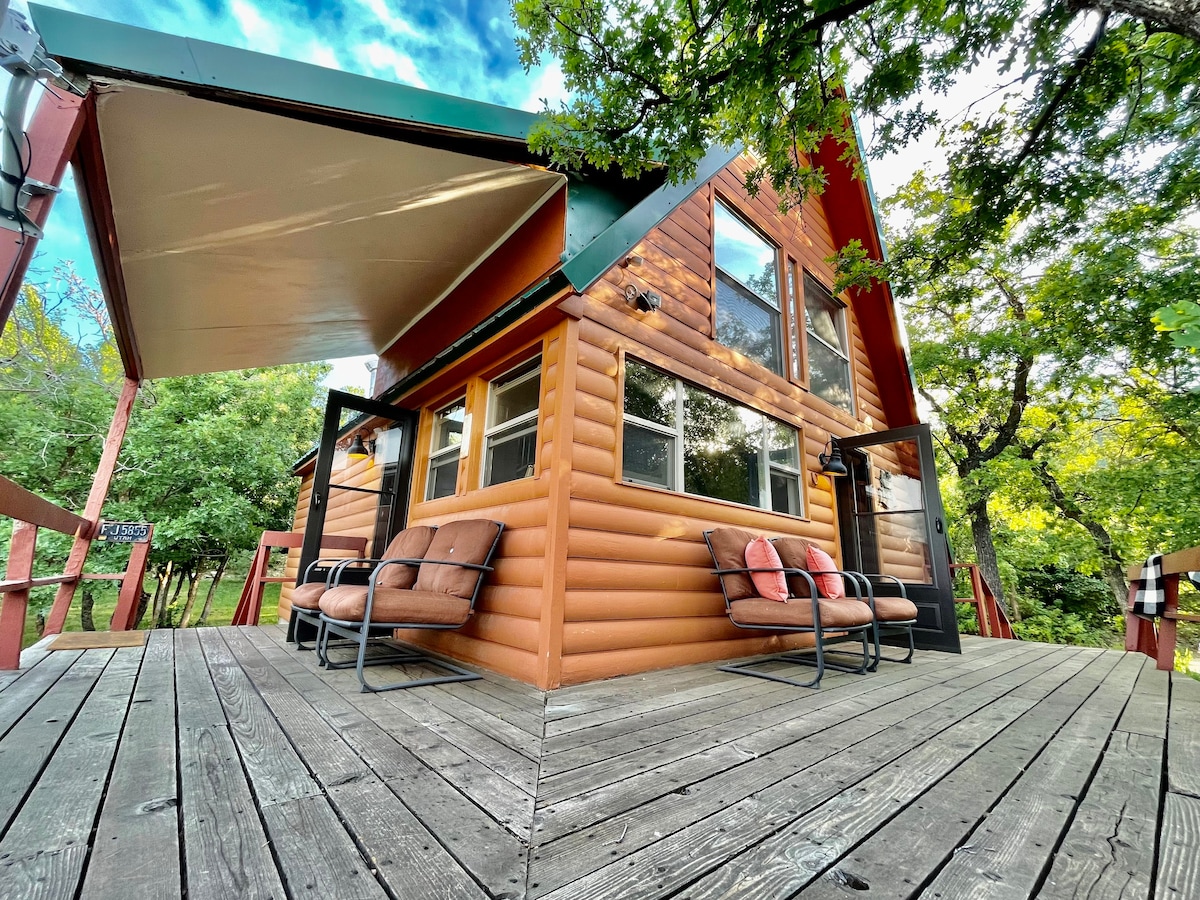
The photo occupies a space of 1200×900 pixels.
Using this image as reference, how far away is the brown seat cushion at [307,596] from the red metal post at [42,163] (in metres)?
2.24

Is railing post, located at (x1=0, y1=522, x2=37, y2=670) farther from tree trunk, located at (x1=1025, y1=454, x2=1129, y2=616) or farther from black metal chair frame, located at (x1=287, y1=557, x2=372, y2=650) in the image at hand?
tree trunk, located at (x1=1025, y1=454, x2=1129, y2=616)

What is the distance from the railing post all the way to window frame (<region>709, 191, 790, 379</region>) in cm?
477

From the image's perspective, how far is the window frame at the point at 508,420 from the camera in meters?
3.37

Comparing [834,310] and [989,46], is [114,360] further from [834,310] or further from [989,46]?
[989,46]

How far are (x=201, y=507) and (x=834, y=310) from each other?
12050mm

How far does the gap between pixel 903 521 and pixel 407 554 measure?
467 centimetres

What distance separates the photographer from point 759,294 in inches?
199

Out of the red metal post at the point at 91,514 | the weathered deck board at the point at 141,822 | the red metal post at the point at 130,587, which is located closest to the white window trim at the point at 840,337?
the weathered deck board at the point at 141,822

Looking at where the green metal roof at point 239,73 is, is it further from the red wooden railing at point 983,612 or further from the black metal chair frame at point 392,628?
the red wooden railing at point 983,612

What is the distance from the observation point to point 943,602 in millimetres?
4363

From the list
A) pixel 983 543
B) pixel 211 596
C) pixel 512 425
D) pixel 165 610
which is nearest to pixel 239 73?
pixel 512 425

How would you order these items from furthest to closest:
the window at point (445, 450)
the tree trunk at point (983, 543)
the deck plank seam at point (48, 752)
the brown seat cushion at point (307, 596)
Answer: the tree trunk at point (983, 543) < the window at point (445, 450) < the brown seat cushion at point (307, 596) < the deck plank seam at point (48, 752)

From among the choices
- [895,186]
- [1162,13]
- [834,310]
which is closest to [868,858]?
[1162,13]

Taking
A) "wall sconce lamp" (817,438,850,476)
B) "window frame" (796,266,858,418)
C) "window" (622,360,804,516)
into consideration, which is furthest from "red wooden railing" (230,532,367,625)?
"window frame" (796,266,858,418)
